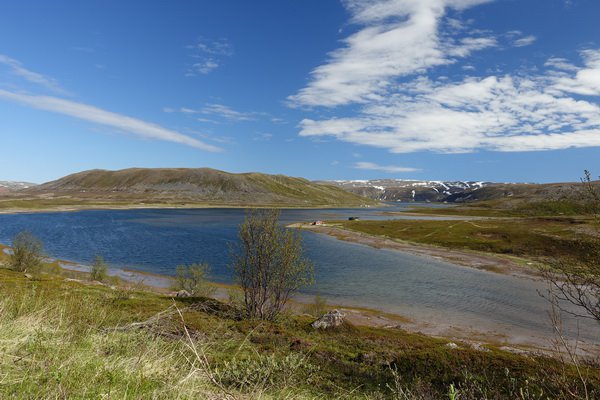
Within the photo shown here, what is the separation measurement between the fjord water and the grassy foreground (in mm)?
15878

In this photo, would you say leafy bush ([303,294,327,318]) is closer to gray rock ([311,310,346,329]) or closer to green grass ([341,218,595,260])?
gray rock ([311,310,346,329])

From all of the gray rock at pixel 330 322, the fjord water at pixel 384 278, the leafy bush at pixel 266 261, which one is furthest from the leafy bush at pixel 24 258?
the gray rock at pixel 330 322

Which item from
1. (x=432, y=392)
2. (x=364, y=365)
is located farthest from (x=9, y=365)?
(x=364, y=365)

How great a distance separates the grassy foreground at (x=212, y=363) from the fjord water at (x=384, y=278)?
15.9 metres

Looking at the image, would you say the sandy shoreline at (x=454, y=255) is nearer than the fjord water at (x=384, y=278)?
No

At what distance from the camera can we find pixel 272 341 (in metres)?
19.3

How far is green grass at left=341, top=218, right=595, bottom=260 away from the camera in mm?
83188

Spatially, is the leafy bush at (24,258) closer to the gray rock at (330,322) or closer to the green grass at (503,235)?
the gray rock at (330,322)

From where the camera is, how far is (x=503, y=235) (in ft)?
324

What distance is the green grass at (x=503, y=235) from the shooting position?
273ft

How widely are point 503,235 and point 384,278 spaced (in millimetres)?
57787

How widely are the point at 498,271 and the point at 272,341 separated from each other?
6559cm

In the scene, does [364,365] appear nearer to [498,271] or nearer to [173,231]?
[498,271]

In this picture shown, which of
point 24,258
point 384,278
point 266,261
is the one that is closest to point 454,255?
point 384,278
